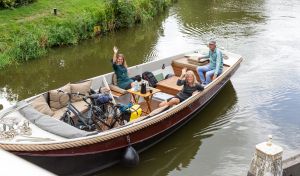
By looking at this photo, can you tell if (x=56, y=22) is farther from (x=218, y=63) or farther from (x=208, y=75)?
(x=218, y=63)

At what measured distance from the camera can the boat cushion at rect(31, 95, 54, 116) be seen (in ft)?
31.3

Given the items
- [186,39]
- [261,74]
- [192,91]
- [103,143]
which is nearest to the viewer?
[103,143]

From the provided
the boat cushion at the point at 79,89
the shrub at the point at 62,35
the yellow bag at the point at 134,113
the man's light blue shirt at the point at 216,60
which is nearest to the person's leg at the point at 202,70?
the man's light blue shirt at the point at 216,60

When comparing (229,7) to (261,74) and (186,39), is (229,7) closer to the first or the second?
(186,39)

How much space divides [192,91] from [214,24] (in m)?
13.4

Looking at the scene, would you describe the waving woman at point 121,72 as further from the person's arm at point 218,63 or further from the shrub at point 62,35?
the shrub at point 62,35

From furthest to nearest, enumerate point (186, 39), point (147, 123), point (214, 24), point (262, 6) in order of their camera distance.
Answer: point (262, 6), point (214, 24), point (186, 39), point (147, 123)

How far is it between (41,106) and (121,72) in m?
2.77

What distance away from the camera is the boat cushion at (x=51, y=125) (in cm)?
858

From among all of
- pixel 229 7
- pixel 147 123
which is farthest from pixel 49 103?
pixel 229 7

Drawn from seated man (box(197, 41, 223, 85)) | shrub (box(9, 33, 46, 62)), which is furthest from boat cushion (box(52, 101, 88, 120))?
shrub (box(9, 33, 46, 62))

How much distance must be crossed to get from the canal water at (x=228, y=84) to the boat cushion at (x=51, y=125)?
1.37 meters

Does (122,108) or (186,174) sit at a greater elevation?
(122,108)

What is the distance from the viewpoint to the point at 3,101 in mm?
13805
